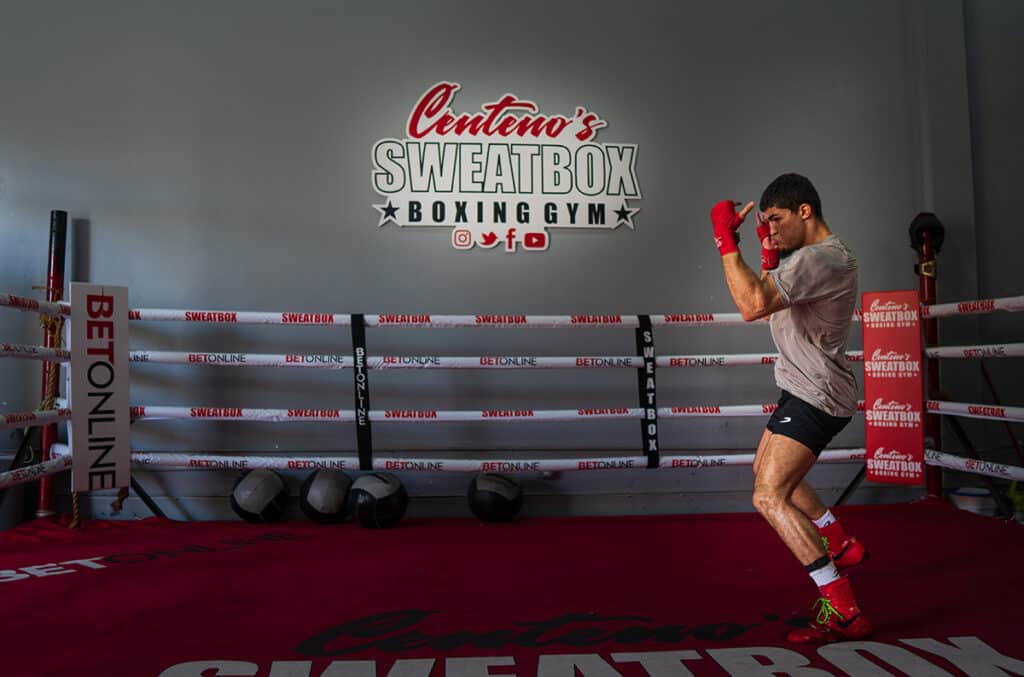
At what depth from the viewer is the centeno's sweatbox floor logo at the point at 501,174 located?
466cm

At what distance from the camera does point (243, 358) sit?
4.10 m

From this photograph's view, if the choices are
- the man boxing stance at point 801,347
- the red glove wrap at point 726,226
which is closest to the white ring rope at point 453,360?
the man boxing stance at point 801,347

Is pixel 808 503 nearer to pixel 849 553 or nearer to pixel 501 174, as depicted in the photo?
pixel 849 553

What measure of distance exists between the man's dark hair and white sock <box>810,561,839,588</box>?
1172 mm

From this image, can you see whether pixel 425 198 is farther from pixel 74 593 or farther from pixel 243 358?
pixel 74 593

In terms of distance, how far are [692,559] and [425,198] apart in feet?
9.10

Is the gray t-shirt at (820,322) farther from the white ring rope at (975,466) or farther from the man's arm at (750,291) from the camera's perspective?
the white ring rope at (975,466)

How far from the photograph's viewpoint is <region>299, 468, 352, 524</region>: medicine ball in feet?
13.2

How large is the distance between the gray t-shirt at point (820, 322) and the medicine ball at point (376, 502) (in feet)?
7.59

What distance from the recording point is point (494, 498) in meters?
4.12

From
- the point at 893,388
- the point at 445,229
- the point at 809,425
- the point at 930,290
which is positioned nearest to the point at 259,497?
the point at 445,229

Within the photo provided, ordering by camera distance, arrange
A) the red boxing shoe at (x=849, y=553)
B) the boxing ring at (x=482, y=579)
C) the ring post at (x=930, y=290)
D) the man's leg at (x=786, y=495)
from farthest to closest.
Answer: the ring post at (x=930, y=290), the red boxing shoe at (x=849, y=553), the man's leg at (x=786, y=495), the boxing ring at (x=482, y=579)

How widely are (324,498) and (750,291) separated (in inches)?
109

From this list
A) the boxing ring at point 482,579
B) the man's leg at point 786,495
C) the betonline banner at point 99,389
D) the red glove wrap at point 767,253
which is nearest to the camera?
the boxing ring at point 482,579
